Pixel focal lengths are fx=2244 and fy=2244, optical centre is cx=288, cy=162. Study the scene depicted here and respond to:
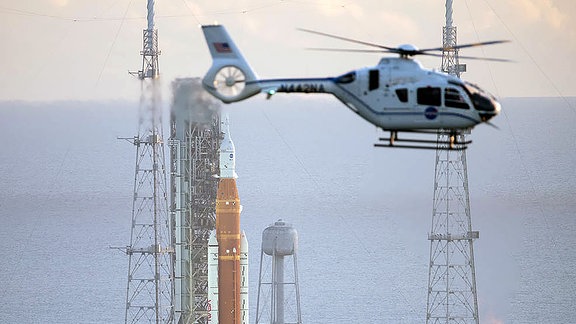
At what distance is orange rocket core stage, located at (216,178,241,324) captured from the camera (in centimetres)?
16288

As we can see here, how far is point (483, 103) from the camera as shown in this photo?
93.6 meters

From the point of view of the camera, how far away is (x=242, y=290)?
16562 cm

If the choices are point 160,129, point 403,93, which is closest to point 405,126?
point 403,93

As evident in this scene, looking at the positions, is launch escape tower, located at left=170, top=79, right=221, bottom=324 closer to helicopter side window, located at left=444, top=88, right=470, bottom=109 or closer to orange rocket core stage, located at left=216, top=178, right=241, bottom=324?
orange rocket core stage, located at left=216, top=178, right=241, bottom=324

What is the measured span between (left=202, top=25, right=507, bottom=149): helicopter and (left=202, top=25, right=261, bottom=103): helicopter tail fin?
42 millimetres

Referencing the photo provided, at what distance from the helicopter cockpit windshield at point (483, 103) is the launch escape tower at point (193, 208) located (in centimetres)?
7178

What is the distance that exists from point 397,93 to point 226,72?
24.1 ft

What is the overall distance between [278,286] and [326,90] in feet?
283

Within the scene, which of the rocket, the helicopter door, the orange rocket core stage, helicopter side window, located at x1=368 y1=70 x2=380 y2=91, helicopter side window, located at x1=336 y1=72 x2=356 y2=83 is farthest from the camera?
the orange rocket core stage

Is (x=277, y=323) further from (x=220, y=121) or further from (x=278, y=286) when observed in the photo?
(x=220, y=121)

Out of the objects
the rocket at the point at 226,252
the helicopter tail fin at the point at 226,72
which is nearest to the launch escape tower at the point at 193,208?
the rocket at the point at 226,252

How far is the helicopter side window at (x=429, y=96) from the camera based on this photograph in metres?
93.5

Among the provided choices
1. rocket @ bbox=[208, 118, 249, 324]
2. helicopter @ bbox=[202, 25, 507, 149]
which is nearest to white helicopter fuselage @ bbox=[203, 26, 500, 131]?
helicopter @ bbox=[202, 25, 507, 149]

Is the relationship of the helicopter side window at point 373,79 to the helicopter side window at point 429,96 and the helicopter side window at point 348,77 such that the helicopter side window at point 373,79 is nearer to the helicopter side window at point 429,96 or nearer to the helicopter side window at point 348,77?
the helicopter side window at point 348,77
